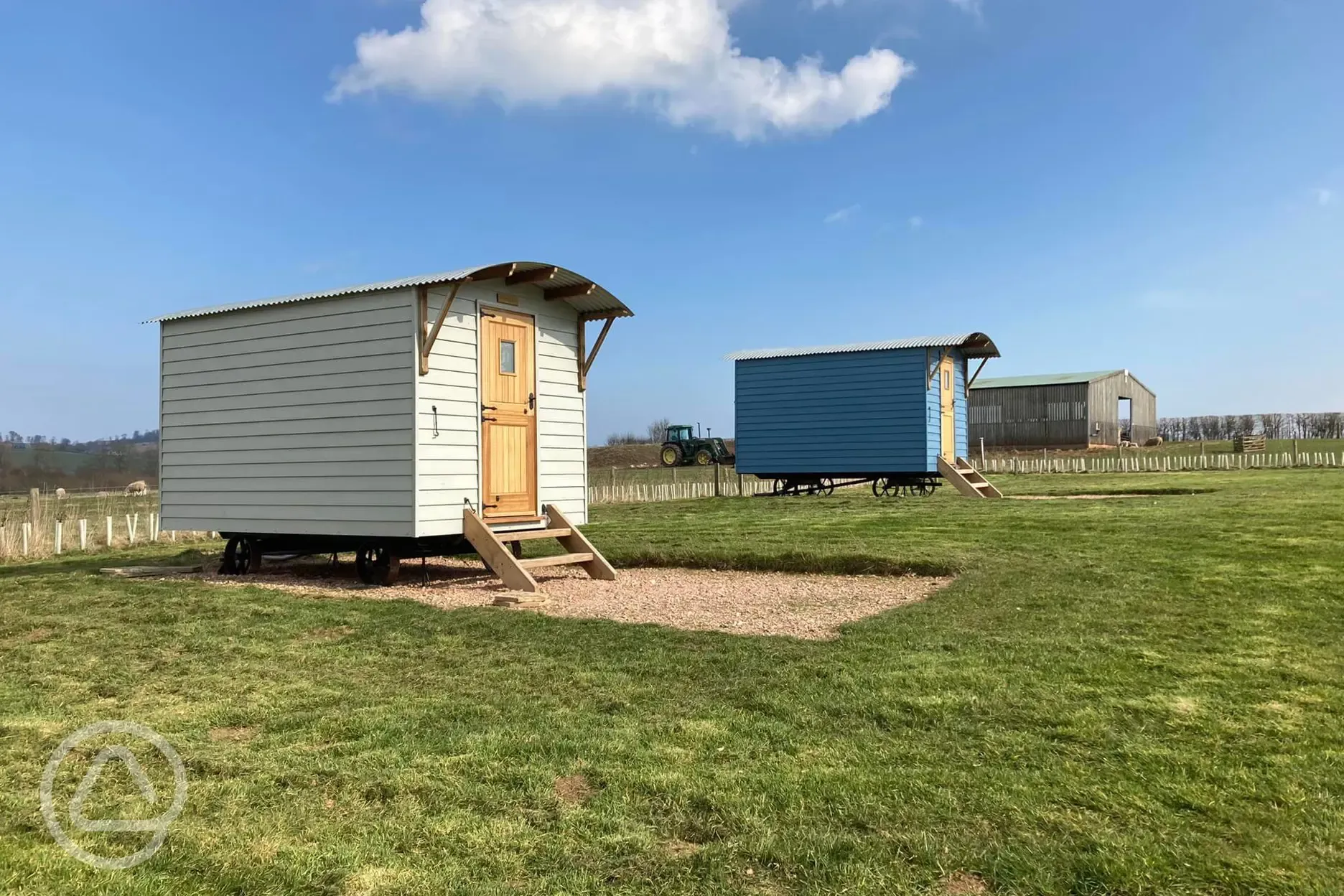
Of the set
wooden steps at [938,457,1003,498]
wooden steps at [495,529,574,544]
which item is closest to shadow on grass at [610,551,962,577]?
wooden steps at [495,529,574,544]

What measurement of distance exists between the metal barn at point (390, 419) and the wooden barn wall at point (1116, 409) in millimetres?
36986

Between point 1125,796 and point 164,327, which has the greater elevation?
point 164,327

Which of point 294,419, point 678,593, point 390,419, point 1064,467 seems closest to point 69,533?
point 294,419

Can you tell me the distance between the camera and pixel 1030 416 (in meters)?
43.2

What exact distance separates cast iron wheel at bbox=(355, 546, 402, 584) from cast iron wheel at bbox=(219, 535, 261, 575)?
67.0 inches

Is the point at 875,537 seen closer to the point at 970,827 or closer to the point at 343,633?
the point at 343,633

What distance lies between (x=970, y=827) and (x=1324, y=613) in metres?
4.66

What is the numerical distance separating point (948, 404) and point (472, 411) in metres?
13.3

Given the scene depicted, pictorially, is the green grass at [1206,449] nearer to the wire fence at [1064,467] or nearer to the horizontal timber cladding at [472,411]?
the wire fence at [1064,467]

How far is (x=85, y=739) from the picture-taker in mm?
4113

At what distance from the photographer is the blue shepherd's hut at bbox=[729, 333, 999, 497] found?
18.8 metres

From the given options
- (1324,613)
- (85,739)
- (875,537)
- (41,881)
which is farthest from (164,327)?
(1324,613)

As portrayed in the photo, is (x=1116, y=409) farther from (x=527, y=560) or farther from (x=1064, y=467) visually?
Result: (x=527, y=560)

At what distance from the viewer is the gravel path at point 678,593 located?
22.7 ft
